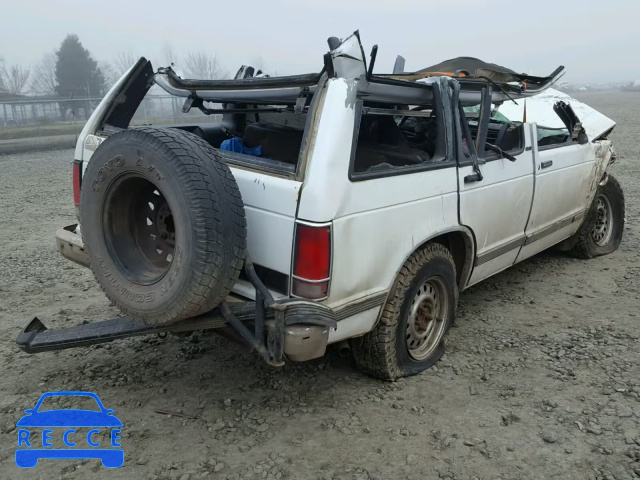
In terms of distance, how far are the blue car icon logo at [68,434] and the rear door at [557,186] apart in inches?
129

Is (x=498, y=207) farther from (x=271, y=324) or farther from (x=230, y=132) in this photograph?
(x=230, y=132)

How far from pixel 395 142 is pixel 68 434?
9.05 ft

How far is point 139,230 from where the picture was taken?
9.80 ft

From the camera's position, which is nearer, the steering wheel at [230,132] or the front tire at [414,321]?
the front tire at [414,321]

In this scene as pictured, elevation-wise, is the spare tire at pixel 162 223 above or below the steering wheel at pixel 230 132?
below

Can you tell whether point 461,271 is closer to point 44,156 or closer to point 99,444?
point 99,444

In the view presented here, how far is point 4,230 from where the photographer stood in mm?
6836

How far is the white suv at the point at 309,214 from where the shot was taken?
2.55m

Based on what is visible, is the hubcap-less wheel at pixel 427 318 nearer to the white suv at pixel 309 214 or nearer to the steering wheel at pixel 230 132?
the white suv at pixel 309 214

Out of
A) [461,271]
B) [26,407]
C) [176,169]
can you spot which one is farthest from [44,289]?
[461,271]

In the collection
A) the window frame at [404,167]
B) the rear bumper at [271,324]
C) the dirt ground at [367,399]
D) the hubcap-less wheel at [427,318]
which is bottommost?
the dirt ground at [367,399]

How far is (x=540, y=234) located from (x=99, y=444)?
3.63 metres

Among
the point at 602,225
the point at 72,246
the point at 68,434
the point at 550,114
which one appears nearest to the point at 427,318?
the point at 68,434

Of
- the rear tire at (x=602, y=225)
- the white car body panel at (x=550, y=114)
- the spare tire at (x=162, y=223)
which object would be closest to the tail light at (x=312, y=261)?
the spare tire at (x=162, y=223)
